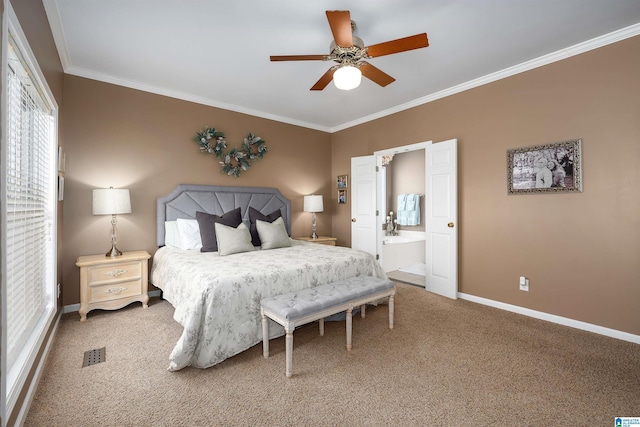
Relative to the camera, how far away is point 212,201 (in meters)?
4.15

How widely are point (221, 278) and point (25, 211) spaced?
134 centimetres

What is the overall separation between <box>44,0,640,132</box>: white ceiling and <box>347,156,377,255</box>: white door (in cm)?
135

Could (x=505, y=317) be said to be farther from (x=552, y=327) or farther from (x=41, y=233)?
(x=41, y=233)

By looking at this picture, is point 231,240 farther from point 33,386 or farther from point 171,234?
point 33,386

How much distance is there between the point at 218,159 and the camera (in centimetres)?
434

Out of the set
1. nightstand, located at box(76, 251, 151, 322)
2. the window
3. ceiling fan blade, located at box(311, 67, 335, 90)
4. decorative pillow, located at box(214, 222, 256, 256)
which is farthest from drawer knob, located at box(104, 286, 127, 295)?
ceiling fan blade, located at box(311, 67, 335, 90)

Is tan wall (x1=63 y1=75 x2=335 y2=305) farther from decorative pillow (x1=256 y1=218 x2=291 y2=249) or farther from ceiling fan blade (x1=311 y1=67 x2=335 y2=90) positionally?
ceiling fan blade (x1=311 y1=67 x2=335 y2=90)

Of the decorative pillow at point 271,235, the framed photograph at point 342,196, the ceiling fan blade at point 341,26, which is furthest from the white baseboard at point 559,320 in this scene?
the ceiling fan blade at point 341,26

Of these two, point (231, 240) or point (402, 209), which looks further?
point (402, 209)

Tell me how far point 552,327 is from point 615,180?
149cm

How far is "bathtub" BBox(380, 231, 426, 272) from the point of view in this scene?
5.04 metres

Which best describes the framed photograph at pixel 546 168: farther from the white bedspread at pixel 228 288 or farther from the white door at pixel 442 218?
the white bedspread at pixel 228 288

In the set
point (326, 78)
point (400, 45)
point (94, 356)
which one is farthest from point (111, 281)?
point (400, 45)

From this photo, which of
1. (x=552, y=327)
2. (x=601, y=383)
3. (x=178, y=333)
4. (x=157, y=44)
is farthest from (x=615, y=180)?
(x=157, y=44)
